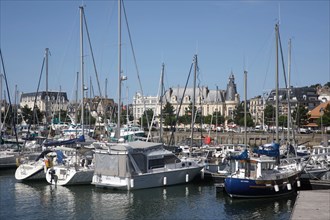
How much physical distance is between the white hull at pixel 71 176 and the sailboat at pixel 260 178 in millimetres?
12904

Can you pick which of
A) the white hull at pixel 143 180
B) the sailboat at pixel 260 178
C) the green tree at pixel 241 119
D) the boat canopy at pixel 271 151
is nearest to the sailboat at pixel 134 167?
the white hull at pixel 143 180

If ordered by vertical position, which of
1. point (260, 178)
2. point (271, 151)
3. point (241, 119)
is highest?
point (241, 119)

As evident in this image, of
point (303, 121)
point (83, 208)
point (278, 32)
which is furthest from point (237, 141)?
point (83, 208)

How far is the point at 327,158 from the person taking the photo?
51.6 meters

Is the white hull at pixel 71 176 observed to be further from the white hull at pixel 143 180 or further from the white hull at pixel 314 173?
the white hull at pixel 314 173

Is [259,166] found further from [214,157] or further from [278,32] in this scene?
[214,157]

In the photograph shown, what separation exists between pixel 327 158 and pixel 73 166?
88.2ft

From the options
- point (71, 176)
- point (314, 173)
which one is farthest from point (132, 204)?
point (314, 173)

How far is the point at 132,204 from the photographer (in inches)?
1395

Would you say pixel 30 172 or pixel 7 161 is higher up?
pixel 7 161

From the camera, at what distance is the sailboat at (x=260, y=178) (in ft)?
119

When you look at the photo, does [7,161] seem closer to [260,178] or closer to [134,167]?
[134,167]

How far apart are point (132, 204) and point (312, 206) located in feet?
44.3

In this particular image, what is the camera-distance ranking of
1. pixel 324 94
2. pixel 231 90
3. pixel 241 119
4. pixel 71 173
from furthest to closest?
1. pixel 231 90
2. pixel 324 94
3. pixel 241 119
4. pixel 71 173
